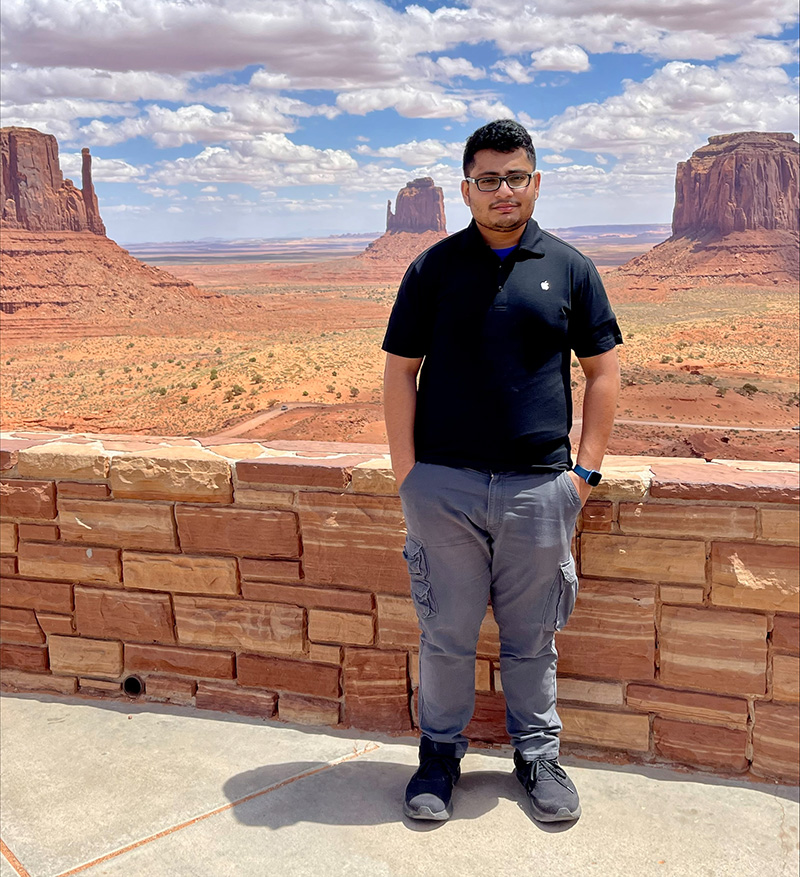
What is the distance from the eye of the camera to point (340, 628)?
11.1ft

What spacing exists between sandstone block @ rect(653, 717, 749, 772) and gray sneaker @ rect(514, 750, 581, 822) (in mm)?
461

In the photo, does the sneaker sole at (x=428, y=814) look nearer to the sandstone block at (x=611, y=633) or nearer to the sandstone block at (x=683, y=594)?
the sandstone block at (x=611, y=633)

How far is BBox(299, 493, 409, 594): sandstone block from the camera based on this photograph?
3.24m

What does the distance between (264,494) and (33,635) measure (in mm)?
1375

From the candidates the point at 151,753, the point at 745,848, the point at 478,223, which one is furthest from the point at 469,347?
the point at 151,753

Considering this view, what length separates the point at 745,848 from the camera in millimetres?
2639

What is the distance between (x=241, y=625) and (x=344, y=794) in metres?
0.85

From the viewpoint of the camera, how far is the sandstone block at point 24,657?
3.87 metres

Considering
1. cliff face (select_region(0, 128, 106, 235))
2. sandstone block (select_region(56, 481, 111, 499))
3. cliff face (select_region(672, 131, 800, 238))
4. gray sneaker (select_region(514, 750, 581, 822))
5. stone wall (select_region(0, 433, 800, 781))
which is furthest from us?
cliff face (select_region(672, 131, 800, 238))

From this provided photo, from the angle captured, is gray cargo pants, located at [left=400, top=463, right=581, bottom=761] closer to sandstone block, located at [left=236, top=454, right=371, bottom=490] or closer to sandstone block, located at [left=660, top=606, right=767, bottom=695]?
sandstone block, located at [left=660, top=606, right=767, bottom=695]

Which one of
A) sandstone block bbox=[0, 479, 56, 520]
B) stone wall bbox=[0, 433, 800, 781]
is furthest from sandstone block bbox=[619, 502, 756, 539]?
sandstone block bbox=[0, 479, 56, 520]

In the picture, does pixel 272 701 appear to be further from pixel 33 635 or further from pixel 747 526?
pixel 747 526

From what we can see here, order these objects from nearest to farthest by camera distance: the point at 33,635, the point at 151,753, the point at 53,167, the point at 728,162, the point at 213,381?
1. the point at 151,753
2. the point at 33,635
3. the point at 213,381
4. the point at 53,167
5. the point at 728,162

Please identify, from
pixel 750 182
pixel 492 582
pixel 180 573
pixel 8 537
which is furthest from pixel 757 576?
pixel 750 182
